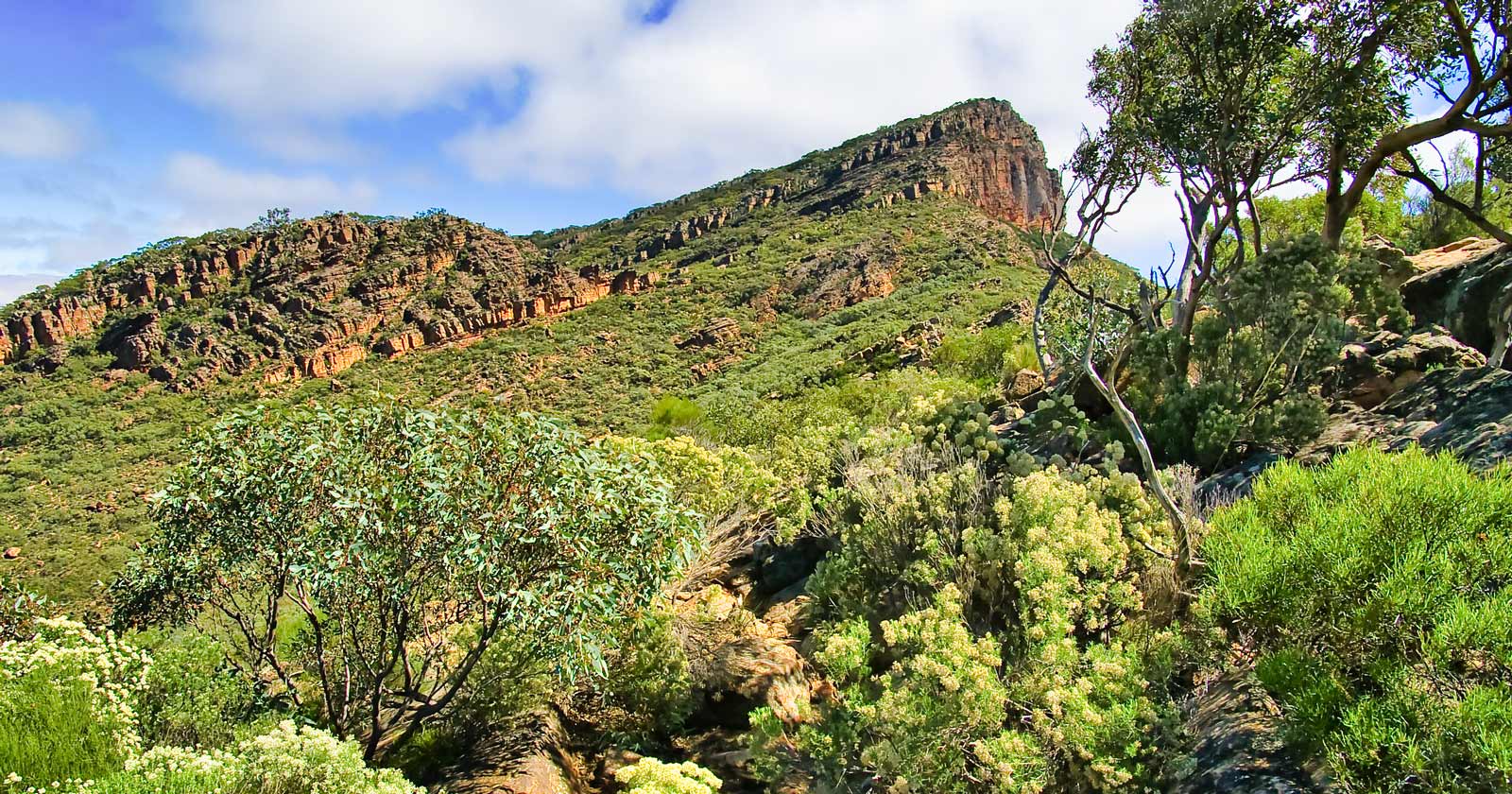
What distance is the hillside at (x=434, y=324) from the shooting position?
49344 millimetres

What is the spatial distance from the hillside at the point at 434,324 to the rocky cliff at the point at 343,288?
8.4 inches

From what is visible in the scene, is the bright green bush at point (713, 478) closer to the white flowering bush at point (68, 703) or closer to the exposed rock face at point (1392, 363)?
the white flowering bush at point (68, 703)

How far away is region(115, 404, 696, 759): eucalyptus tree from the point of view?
641 cm

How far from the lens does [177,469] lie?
7734 millimetres

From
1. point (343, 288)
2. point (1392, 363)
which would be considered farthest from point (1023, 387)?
point (343, 288)

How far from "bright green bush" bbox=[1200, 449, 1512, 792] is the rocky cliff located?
66862 mm

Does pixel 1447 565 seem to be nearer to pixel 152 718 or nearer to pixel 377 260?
pixel 152 718

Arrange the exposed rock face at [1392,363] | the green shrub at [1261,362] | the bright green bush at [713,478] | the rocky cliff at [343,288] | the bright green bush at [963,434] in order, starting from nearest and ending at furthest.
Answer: the green shrub at [1261,362] → the bright green bush at [963,434] → the exposed rock face at [1392,363] → the bright green bush at [713,478] → the rocky cliff at [343,288]

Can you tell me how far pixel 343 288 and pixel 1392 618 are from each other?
263 ft

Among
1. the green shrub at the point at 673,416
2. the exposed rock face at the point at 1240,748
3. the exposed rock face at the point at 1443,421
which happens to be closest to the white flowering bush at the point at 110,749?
the exposed rock face at the point at 1240,748

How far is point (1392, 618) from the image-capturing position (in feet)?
15.4

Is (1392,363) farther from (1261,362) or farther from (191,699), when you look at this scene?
(191,699)

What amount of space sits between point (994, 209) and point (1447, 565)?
102087mm

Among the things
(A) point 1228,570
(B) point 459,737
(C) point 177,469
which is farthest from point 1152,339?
(C) point 177,469
